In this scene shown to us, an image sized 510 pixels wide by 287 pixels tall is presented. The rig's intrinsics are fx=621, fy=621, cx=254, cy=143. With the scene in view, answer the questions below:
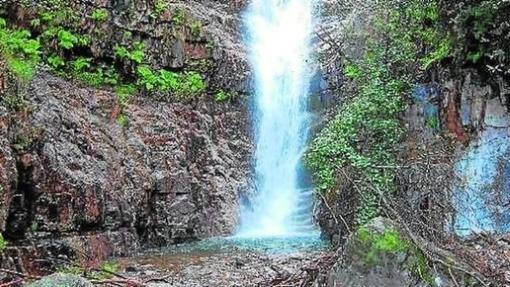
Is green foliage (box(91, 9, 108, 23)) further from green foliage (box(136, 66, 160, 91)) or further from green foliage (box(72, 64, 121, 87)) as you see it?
green foliage (box(136, 66, 160, 91))

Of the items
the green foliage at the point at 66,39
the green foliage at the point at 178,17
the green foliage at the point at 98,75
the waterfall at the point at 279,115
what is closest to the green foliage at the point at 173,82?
the green foliage at the point at 98,75

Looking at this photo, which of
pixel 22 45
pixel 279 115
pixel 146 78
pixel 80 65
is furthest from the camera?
pixel 279 115

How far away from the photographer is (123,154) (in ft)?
33.0

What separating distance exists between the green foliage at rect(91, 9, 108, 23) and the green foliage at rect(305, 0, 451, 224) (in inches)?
195

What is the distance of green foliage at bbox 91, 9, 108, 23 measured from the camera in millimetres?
11703

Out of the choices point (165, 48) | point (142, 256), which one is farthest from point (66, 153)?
point (165, 48)

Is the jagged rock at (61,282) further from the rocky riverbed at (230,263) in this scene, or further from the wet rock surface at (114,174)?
the wet rock surface at (114,174)

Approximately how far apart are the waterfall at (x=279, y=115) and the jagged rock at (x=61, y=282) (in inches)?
283

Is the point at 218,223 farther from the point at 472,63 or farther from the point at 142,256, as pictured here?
the point at 472,63

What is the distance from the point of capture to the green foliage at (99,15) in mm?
11703

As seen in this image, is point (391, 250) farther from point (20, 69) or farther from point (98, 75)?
point (98, 75)

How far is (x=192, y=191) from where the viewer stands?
37.1ft

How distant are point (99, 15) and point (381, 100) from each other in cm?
582

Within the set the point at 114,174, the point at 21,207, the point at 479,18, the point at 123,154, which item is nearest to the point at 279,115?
the point at 123,154
